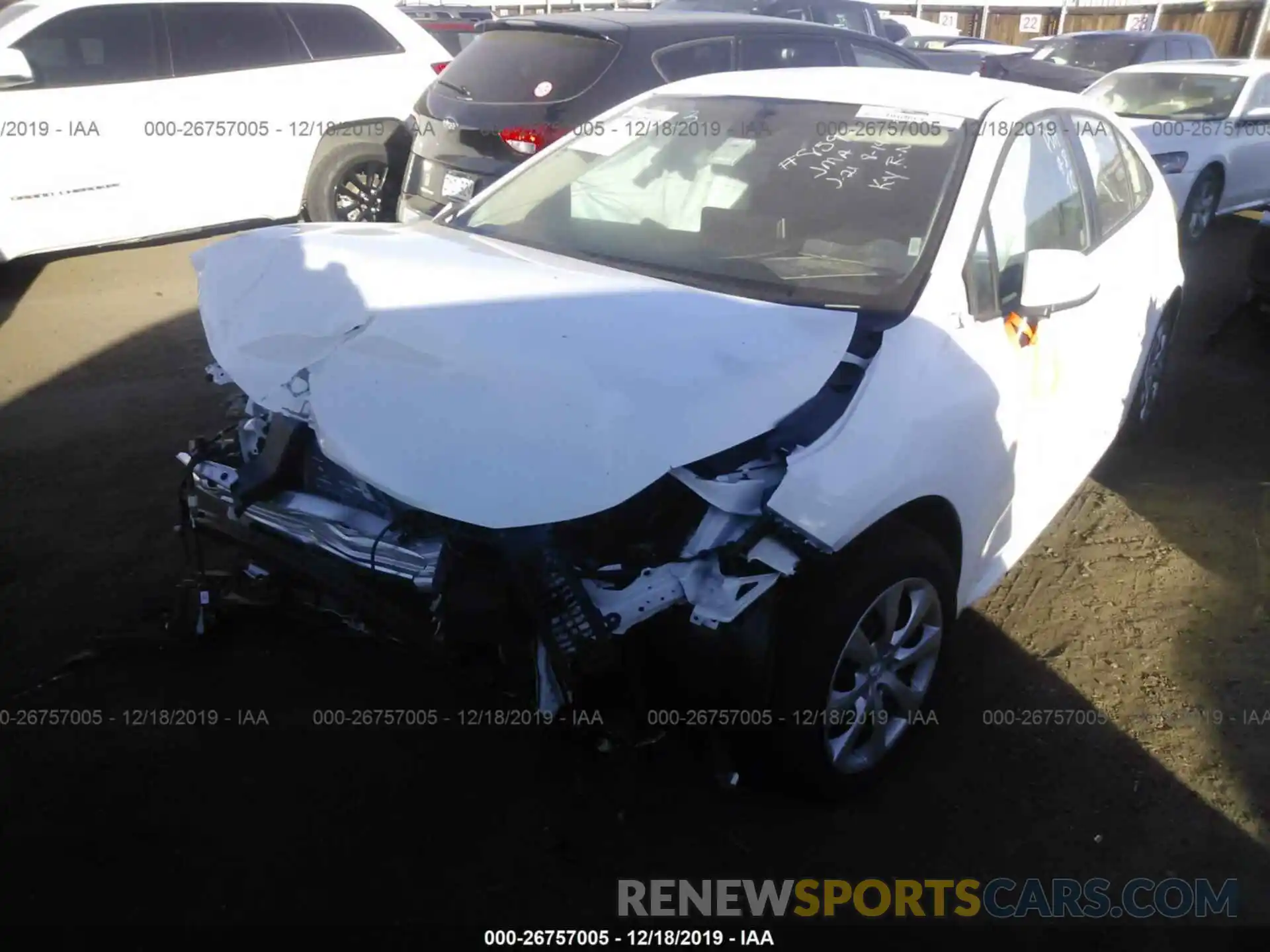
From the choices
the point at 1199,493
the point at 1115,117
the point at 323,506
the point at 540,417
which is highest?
the point at 1115,117

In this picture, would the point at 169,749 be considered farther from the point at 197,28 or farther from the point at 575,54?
the point at 197,28

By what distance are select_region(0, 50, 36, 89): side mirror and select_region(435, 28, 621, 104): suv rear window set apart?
268cm

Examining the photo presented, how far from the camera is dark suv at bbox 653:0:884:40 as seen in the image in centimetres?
1009

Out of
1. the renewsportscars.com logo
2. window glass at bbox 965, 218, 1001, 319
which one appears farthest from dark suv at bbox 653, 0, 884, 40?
the renewsportscars.com logo

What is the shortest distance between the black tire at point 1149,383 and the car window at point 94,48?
667 centimetres

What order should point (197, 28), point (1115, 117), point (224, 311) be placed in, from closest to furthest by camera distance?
1. point (224, 311)
2. point (1115, 117)
3. point (197, 28)

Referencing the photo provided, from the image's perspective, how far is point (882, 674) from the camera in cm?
268

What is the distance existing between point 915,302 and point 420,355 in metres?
1.31

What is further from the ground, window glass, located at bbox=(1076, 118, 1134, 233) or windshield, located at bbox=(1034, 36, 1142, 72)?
window glass, located at bbox=(1076, 118, 1134, 233)

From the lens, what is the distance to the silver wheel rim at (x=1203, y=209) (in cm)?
866

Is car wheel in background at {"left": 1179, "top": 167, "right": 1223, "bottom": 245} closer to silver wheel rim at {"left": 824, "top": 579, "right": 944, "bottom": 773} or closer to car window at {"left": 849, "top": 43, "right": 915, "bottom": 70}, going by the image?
car window at {"left": 849, "top": 43, "right": 915, "bottom": 70}

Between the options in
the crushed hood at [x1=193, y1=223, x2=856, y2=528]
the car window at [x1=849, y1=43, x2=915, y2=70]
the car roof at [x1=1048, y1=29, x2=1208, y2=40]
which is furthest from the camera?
the car roof at [x1=1048, y1=29, x2=1208, y2=40]

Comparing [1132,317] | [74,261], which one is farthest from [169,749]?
[74,261]

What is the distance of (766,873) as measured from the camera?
99.3 inches
